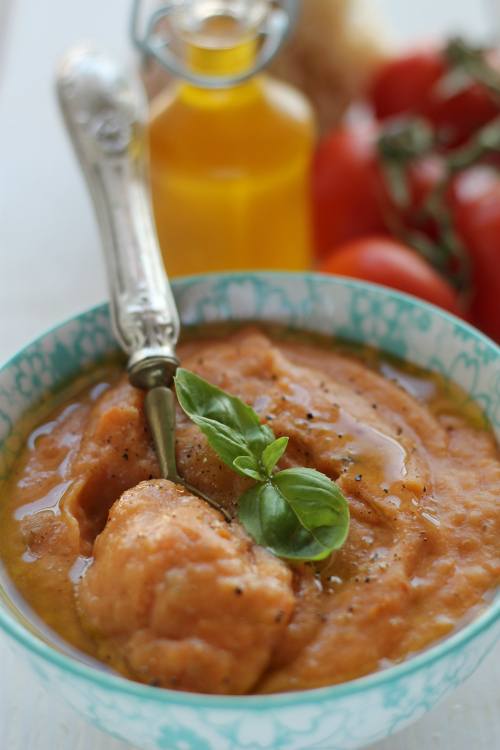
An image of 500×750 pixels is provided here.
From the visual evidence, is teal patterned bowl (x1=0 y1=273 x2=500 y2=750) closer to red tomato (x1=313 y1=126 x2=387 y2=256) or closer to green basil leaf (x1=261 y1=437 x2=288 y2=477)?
green basil leaf (x1=261 y1=437 x2=288 y2=477)

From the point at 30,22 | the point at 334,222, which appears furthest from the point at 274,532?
the point at 30,22

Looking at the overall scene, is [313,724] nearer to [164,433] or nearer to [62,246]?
Result: [164,433]

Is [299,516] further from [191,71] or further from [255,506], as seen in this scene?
[191,71]

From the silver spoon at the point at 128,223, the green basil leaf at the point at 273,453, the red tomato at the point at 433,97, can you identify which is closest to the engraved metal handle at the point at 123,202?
the silver spoon at the point at 128,223

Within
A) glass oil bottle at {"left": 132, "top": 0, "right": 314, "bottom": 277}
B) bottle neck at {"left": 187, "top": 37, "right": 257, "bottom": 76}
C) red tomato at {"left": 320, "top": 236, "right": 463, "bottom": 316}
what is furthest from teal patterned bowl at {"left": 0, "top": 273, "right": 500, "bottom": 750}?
bottle neck at {"left": 187, "top": 37, "right": 257, "bottom": 76}

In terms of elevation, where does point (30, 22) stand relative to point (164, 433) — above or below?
above

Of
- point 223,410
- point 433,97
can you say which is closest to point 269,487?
point 223,410

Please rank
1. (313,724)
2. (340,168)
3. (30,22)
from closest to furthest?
(313,724), (340,168), (30,22)
